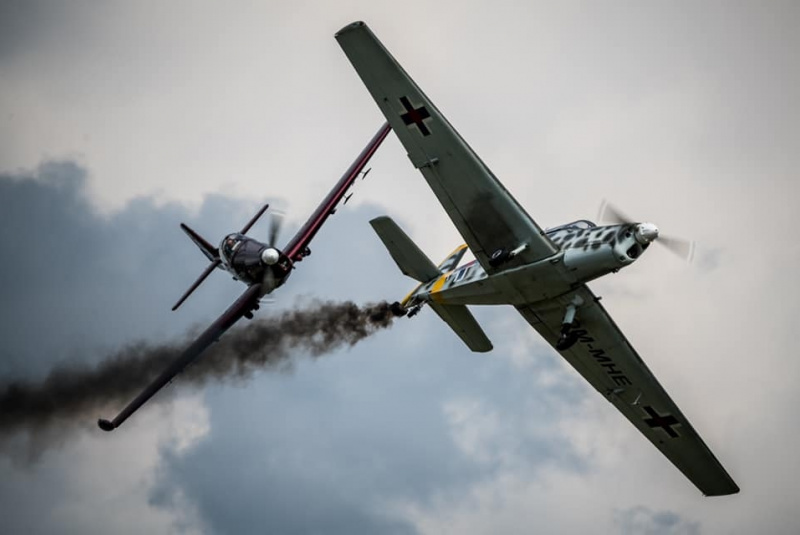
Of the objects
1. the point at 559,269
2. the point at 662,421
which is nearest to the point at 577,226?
the point at 559,269

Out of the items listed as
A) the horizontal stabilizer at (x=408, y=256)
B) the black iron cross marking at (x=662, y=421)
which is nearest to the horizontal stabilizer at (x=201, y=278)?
the horizontal stabilizer at (x=408, y=256)

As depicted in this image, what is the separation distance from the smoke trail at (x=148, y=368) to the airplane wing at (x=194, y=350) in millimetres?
1343

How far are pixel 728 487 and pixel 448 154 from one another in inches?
521

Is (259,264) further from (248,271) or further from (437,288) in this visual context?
(437,288)

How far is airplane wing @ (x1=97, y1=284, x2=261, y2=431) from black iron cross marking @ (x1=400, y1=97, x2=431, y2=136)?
9.02 metres

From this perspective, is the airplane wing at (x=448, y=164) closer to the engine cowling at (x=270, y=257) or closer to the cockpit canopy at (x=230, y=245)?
the engine cowling at (x=270, y=257)

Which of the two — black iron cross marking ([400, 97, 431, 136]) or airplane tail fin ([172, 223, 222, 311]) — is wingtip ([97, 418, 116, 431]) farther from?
black iron cross marking ([400, 97, 431, 136])

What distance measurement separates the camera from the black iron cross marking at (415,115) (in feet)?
85.5

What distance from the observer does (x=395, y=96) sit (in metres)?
26.0

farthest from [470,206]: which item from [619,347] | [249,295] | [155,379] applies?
[155,379]

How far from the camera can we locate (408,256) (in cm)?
3145

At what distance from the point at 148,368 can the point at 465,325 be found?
999 cm

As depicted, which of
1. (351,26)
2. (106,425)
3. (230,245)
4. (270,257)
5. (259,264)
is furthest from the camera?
(230,245)

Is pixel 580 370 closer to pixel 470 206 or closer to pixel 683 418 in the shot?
pixel 683 418
